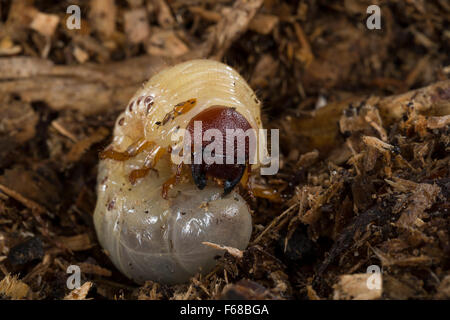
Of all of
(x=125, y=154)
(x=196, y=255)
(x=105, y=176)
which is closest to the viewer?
(x=196, y=255)

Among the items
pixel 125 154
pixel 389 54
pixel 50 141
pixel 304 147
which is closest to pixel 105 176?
pixel 125 154

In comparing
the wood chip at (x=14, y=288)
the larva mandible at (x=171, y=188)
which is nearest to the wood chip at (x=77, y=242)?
the larva mandible at (x=171, y=188)

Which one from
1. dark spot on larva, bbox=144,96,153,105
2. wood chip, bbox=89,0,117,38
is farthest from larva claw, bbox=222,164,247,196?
wood chip, bbox=89,0,117,38

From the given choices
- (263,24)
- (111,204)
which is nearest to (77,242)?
(111,204)

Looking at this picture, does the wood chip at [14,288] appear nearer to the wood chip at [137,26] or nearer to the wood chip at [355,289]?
the wood chip at [355,289]

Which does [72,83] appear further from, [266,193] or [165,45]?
[266,193]

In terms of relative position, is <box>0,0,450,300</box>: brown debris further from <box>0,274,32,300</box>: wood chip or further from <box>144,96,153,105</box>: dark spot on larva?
<box>144,96,153,105</box>: dark spot on larva

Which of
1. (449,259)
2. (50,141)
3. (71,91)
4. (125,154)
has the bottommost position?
(50,141)
